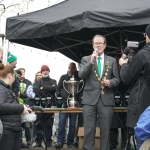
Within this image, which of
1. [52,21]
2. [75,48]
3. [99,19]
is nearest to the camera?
[99,19]

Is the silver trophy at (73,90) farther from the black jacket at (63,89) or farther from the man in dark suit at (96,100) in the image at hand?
the man in dark suit at (96,100)

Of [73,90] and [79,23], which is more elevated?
[79,23]

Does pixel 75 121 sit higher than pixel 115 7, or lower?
lower

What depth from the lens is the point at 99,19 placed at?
232 inches

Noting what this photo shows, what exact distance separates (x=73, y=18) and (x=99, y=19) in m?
0.47

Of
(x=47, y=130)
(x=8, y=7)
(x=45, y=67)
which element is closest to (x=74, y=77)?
(x=45, y=67)

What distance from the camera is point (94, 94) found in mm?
5984

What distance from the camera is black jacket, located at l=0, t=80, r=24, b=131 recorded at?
4703mm

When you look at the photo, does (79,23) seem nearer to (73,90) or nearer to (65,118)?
(73,90)

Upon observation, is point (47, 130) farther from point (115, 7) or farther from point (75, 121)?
point (115, 7)

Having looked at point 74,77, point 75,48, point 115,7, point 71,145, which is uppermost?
point 115,7

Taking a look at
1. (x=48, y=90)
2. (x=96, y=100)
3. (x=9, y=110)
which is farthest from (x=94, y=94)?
(x=48, y=90)

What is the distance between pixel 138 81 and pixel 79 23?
143 cm

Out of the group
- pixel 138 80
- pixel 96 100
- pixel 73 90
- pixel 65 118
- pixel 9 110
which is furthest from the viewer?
pixel 65 118
